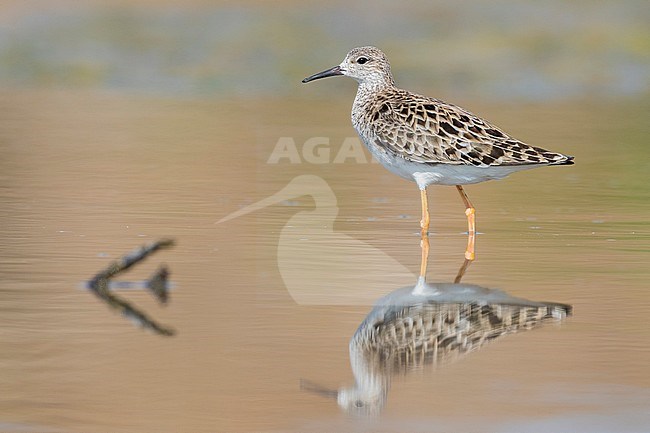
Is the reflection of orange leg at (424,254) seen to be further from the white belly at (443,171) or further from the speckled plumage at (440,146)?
the white belly at (443,171)

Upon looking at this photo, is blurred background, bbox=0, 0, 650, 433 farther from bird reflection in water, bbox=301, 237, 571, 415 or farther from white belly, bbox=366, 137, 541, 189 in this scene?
white belly, bbox=366, 137, 541, 189

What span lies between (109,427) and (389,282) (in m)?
3.67

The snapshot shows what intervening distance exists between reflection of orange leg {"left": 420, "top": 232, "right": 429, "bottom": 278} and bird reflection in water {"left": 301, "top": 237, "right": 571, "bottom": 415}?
1.78 ft

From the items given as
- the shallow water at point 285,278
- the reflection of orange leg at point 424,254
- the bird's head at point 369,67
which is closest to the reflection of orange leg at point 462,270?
the shallow water at point 285,278

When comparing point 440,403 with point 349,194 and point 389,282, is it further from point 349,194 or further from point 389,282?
point 349,194

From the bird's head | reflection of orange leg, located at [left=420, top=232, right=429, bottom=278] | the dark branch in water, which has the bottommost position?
the dark branch in water

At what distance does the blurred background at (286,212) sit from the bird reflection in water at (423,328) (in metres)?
0.12

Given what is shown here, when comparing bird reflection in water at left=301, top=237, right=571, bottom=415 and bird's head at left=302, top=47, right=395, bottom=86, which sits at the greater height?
bird's head at left=302, top=47, right=395, bottom=86

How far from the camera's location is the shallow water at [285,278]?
623cm

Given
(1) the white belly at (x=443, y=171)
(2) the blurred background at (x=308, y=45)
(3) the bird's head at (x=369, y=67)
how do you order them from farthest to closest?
(2) the blurred background at (x=308, y=45), (3) the bird's head at (x=369, y=67), (1) the white belly at (x=443, y=171)

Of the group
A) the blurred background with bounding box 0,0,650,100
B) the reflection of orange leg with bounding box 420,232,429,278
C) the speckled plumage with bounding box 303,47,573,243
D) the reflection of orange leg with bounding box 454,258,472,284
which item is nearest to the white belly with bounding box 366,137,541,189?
the speckled plumage with bounding box 303,47,573,243

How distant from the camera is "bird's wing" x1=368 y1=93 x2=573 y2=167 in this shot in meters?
11.4

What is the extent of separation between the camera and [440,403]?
630cm

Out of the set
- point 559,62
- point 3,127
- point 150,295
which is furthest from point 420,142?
point 559,62
